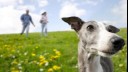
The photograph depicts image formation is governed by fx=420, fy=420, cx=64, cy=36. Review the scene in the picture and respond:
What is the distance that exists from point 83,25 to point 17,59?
775cm

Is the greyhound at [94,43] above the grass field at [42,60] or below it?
above

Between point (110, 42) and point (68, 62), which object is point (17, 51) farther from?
point (110, 42)

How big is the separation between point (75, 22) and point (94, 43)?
3.51 feet

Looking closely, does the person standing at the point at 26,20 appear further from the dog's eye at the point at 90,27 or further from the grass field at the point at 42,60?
the dog's eye at the point at 90,27

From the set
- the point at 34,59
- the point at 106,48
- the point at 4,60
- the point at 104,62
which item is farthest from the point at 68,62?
the point at 106,48

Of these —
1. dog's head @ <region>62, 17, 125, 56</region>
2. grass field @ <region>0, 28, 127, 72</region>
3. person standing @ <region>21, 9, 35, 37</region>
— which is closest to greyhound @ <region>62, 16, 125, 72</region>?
dog's head @ <region>62, 17, 125, 56</region>

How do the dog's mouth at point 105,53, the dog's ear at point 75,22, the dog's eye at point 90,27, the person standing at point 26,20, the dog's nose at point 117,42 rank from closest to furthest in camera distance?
the dog's nose at point 117,42, the dog's mouth at point 105,53, the dog's eye at point 90,27, the dog's ear at point 75,22, the person standing at point 26,20

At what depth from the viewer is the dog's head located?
8414mm

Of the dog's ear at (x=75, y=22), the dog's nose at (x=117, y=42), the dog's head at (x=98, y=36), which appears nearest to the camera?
the dog's nose at (x=117, y=42)

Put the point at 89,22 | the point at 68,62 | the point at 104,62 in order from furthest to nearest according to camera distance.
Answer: the point at 68,62, the point at 104,62, the point at 89,22

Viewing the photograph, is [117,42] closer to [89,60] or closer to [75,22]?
[89,60]

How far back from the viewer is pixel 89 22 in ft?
30.5

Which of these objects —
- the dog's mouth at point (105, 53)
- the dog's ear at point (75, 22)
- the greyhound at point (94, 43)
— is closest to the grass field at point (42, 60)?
the dog's ear at point (75, 22)

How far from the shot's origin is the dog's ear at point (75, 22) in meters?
9.72
